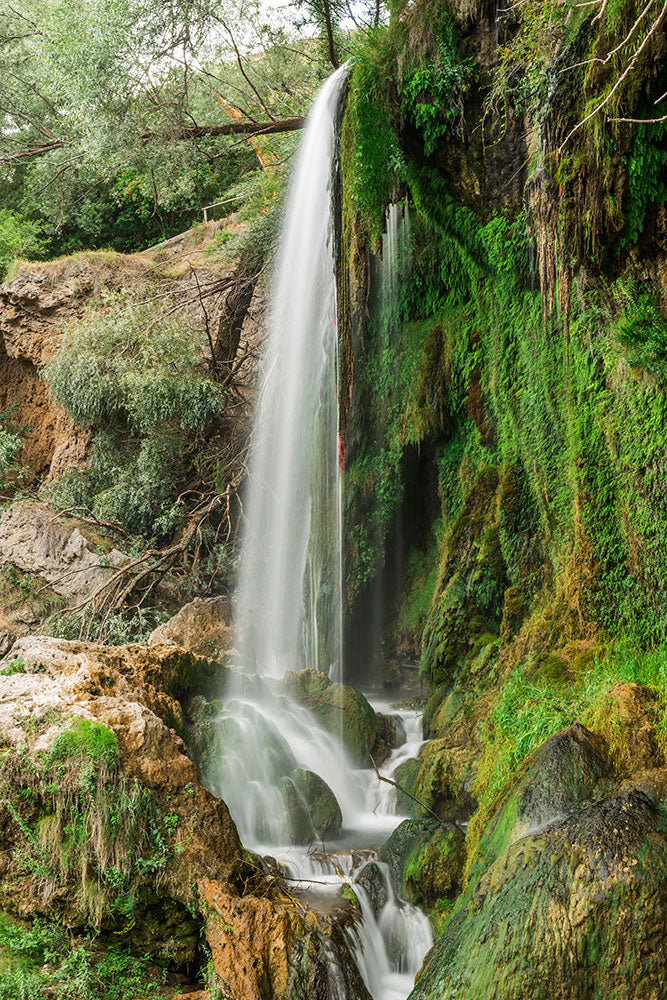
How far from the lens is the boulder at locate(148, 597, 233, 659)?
393 inches

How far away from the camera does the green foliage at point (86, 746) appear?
5.21 meters

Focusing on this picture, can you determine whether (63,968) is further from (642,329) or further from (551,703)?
(642,329)

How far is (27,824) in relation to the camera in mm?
5109

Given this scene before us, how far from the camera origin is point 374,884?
244 inches

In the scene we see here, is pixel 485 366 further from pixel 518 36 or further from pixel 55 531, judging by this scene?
pixel 55 531

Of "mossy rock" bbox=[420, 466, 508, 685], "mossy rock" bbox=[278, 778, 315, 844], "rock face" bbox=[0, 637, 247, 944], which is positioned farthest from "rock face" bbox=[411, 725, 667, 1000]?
"mossy rock" bbox=[420, 466, 508, 685]

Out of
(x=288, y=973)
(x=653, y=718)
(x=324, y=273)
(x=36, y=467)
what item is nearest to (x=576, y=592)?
(x=653, y=718)

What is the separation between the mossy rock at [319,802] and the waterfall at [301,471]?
3437 mm

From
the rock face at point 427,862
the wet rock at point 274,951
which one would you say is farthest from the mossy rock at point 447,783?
the wet rock at point 274,951

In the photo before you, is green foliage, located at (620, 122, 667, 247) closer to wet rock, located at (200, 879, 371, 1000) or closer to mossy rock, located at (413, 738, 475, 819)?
mossy rock, located at (413, 738, 475, 819)

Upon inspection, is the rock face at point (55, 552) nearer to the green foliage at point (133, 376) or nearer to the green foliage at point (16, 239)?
the green foliage at point (133, 376)

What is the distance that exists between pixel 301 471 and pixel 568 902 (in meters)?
8.22

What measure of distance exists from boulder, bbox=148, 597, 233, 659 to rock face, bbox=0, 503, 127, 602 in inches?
65.7

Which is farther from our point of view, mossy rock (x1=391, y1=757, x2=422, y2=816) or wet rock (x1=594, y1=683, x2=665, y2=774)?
mossy rock (x1=391, y1=757, x2=422, y2=816)
